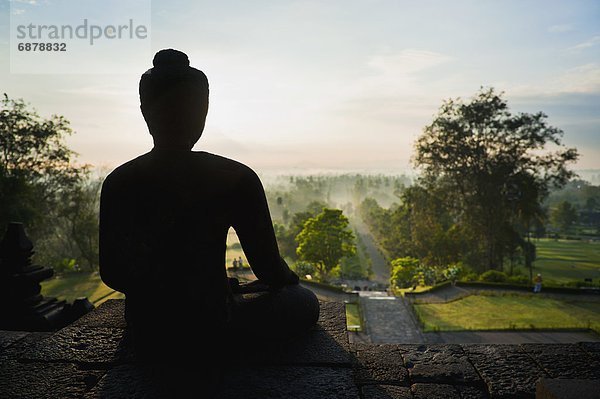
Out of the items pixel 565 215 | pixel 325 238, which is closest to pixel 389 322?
pixel 325 238

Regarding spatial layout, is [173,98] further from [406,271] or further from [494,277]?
[406,271]

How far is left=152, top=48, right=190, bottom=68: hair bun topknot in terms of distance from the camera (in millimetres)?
2340

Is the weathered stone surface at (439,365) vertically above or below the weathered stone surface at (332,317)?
below

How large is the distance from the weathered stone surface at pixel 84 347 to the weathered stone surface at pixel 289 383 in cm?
76

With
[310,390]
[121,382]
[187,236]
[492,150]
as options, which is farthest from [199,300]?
[492,150]

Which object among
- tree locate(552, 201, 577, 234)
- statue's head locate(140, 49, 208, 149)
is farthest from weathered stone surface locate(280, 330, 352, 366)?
tree locate(552, 201, 577, 234)

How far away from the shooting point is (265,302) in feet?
8.96

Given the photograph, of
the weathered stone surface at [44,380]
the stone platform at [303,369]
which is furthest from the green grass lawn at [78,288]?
the weathered stone surface at [44,380]

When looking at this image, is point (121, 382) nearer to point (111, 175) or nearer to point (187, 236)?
point (187, 236)

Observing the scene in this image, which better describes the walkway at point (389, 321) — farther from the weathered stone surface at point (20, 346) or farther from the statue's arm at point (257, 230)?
the weathered stone surface at point (20, 346)

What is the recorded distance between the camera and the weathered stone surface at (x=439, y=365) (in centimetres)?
281

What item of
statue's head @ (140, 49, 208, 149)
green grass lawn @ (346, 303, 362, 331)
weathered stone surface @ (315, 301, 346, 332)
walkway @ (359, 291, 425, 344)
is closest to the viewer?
statue's head @ (140, 49, 208, 149)

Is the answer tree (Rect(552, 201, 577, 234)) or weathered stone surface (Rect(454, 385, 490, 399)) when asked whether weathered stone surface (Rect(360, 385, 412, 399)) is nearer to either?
weathered stone surface (Rect(454, 385, 490, 399))

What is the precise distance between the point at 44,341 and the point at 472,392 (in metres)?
2.90
